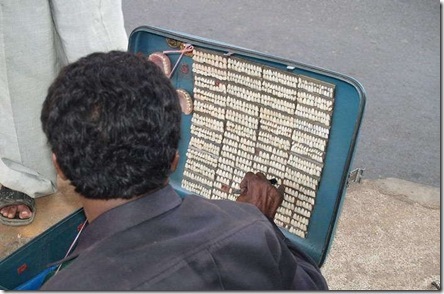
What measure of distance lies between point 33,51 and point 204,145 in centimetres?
73

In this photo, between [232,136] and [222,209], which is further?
[232,136]

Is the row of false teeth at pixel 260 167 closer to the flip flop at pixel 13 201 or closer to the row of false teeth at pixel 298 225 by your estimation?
the row of false teeth at pixel 298 225

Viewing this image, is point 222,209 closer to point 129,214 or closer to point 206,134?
point 129,214

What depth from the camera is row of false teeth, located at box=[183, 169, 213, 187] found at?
177 cm

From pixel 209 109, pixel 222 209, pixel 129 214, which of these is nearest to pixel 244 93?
pixel 209 109

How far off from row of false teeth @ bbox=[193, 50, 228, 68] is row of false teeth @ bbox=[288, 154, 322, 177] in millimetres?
314

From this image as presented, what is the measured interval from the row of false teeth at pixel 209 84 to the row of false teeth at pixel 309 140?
0.24 metres

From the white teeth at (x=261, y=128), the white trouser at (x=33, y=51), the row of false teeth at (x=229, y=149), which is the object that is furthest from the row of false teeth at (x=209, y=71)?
the white trouser at (x=33, y=51)

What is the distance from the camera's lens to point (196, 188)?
1809 millimetres

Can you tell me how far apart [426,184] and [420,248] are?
0.53 meters

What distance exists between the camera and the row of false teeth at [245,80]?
1560 millimetres

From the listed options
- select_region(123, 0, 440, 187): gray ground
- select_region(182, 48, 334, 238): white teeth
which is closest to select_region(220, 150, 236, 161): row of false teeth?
select_region(182, 48, 334, 238): white teeth

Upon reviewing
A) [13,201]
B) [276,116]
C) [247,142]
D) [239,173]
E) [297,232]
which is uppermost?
[276,116]

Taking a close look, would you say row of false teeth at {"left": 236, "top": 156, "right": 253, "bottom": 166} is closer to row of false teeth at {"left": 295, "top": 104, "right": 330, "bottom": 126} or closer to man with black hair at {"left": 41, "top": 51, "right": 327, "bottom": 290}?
row of false teeth at {"left": 295, "top": 104, "right": 330, "bottom": 126}
